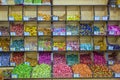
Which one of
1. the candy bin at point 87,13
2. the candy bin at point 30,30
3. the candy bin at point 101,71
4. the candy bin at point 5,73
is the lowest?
the candy bin at point 5,73

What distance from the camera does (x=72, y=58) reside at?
9094 mm

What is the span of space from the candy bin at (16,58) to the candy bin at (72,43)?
1331mm

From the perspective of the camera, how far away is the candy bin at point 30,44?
350 inches

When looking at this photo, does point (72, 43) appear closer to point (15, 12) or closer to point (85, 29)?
point (85, 29)

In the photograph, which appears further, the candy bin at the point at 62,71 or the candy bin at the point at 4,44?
the candy bin at the point at 4,44

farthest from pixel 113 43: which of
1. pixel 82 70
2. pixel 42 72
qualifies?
pixel 42 72

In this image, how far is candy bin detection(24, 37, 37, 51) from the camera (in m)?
8.90

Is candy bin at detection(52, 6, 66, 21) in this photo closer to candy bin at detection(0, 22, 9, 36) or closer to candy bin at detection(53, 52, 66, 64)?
candy bin at detection(53, 52, 66, 64)

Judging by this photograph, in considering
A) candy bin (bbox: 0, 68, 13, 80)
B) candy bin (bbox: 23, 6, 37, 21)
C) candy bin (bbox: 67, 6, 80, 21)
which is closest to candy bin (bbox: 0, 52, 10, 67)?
candy bin (bbox: 0, 68, 13, 80)

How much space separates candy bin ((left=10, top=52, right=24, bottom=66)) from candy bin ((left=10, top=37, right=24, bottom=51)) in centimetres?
24

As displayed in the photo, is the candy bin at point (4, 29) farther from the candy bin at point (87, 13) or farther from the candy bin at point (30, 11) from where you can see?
the candy bin at point (87, 13)

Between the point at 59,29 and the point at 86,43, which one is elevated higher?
the point at 59,29

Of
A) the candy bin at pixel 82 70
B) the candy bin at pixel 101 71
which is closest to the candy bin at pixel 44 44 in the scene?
the candy bin at pixel 82 70

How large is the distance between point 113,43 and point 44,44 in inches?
77.1
